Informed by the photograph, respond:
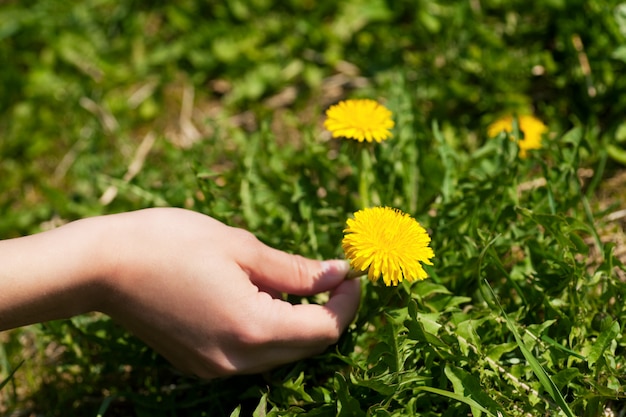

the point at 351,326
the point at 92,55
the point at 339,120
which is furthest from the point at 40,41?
the point at 351,326

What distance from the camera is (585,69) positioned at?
2463 mm

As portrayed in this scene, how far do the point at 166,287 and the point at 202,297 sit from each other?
9 centimetres

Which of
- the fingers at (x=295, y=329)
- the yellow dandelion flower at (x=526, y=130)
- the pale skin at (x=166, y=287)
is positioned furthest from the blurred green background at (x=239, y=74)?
the fingers at (x=295, y=329)

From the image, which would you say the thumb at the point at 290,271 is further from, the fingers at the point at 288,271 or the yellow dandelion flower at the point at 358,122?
the yellow dandelion flower at the point at 358,122

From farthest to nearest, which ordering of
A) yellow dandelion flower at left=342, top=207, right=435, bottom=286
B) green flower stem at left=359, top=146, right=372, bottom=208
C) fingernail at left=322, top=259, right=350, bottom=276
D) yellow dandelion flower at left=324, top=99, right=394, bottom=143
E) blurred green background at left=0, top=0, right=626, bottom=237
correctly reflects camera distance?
blurred green background at left=0, top=0, right=626, bottom=237
green flower stem at left=359, top=146, right=372, bottom=208
yellow dandelion flower at left=324, top=99, right=394, bottom=143
fingernail at left=322, top=259, right=350, bottom=276
yellow dandelion flower at left=342, top=207, right=435, bottom=286

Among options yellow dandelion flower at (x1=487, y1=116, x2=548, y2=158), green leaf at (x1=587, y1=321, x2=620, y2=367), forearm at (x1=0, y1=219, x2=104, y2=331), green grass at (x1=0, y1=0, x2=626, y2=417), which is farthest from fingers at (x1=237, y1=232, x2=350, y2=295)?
yellow dandelion flower at (x1=487, y1=116, x2=548, y2=158)

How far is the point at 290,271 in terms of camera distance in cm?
161

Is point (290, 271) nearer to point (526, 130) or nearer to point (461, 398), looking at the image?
point (461, 398)

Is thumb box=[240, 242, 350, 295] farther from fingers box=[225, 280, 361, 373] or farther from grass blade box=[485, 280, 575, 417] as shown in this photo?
grass blade box=[485, 280, 575, 417]

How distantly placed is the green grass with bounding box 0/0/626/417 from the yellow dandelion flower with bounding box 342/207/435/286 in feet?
0.35

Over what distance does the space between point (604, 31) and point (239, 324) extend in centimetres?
178

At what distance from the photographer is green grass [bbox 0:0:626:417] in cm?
162

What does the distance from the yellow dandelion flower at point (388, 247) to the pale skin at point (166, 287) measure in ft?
0.66

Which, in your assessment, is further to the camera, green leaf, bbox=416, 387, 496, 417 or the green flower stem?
the green flower stem
